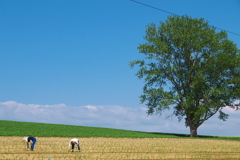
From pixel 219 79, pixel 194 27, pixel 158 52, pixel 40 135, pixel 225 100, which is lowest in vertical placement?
pixel 40 135

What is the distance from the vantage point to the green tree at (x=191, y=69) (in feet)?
178

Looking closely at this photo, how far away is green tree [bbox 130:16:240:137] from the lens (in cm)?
5419

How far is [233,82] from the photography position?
184 feet

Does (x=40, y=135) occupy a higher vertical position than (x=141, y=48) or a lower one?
lower

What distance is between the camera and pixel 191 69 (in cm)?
5609

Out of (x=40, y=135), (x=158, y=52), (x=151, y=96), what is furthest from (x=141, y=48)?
(x=40, y=135)

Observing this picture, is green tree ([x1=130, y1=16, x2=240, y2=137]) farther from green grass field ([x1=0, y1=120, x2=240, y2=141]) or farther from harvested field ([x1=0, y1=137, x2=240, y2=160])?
harvested field ([x1=0, y1=137, x2=240, y2=160])

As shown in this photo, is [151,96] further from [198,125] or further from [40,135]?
[40,135]

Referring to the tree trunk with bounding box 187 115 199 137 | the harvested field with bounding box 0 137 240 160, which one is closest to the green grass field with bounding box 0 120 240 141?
the tree trunk with bounding box 187 115 199 137

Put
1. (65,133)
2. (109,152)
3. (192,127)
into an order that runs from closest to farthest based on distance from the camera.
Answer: (109,152) → (65,133) → (192,127)

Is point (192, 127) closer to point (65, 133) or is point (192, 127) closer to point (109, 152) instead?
point (65, 133)

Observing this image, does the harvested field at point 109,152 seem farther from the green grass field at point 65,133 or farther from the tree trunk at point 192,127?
the tree trunk at point 192,127

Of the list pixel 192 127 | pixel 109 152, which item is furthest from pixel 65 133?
pixel 109 152

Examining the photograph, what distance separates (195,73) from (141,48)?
9757mm
